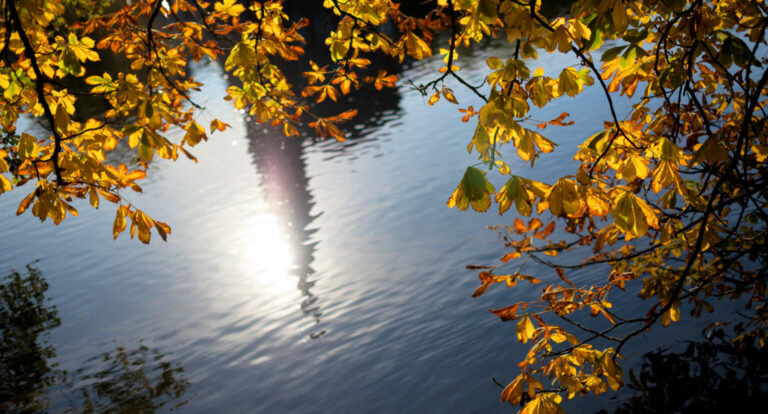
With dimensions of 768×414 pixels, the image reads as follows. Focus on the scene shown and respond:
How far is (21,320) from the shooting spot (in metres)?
12.5

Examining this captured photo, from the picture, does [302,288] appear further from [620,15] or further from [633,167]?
[620,15]

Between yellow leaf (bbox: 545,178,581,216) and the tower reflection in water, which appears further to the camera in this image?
the tower reflection in water

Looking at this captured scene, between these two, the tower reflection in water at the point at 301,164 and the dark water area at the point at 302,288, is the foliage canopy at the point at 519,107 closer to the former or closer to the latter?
the dark water area at the point at 302,288

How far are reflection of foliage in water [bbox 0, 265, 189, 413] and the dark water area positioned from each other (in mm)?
58

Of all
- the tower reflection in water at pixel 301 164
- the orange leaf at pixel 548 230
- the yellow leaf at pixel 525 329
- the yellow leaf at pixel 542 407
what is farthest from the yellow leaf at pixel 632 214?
the tower reflection in water at pixel 301 164

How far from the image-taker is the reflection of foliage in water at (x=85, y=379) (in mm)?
9047

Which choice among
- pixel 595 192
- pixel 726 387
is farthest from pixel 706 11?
pixel 726 387

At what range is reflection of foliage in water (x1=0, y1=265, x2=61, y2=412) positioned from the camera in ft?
31.7

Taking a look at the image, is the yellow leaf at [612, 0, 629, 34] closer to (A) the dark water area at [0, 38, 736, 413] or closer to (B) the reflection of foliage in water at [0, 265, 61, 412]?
(A) the dark water area at [0, 38, 736, 413]

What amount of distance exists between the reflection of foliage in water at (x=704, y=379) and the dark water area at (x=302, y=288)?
31cm

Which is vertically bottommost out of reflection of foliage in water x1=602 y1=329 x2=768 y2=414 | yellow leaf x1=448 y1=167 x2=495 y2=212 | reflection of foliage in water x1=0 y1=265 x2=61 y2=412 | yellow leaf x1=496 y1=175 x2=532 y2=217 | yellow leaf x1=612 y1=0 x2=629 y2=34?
reflection of foliage in water x1=602 y1=329 x2=768 y2=414

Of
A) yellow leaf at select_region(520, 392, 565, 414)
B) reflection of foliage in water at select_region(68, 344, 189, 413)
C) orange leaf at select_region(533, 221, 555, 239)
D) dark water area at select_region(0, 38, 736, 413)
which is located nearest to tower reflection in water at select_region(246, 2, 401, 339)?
dark water area at select_region(0, 38, 736, 413)

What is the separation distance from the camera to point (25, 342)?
452 inches

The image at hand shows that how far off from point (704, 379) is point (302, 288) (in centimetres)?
698
